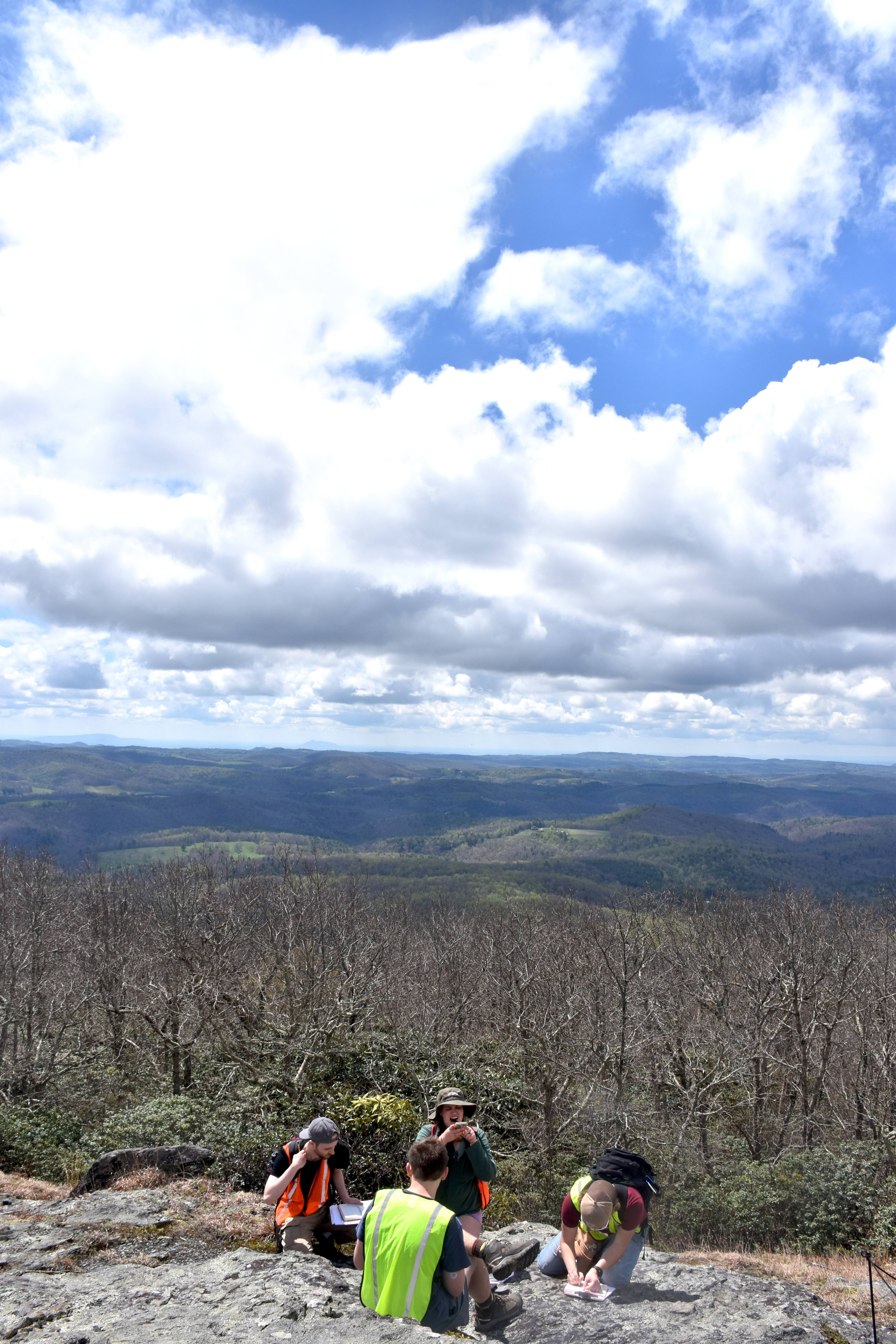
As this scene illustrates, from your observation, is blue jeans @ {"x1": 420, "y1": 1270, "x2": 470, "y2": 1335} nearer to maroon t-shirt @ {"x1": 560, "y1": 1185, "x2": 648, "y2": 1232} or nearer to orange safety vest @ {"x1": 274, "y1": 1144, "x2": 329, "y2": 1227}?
maroon t-shirt @ {"x1": 560, "y1": 1185, "x2": 648, "y2": 1232}

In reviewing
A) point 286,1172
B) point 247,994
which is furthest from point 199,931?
point 286,1172

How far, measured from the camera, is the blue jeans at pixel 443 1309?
16.9 feet

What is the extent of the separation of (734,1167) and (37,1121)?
68.1ft

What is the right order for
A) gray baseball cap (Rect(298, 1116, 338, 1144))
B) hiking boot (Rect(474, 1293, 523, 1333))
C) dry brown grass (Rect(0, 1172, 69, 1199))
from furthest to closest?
dry brown grass (Rect(0, 1172, 69, 1199)) → gray baseball cap (Rect(298, 1116, 338, 1144)) → hiking boot (Rect(474, 1293, 523, 1333))

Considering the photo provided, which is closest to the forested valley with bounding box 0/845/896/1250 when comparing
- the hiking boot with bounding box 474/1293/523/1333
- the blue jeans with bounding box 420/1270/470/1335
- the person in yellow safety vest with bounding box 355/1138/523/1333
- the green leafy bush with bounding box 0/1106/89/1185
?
the green leafy bush with bounding box 0/1106/89/1185

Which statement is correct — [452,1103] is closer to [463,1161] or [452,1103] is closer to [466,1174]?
[463,1161]

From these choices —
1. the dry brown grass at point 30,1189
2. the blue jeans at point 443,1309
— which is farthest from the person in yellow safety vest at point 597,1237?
the dry brown grass at point 30,1189

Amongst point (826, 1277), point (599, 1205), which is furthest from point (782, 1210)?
point (599, 1205)

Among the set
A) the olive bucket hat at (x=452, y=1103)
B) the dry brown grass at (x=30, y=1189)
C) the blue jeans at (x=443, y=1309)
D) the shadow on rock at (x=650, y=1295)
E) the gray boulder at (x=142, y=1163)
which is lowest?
the dry brown grass at (x=30, y=1189)

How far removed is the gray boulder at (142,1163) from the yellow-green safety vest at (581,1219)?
23.8 feet

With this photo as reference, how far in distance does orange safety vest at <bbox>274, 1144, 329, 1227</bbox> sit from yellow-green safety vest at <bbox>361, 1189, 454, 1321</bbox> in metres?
3.15

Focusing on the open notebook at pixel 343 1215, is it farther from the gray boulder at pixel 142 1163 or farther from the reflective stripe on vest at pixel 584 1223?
the gray boulder at pixel 142 1163

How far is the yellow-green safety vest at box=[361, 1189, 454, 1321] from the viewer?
5.00 m

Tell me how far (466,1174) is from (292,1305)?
210 centimetres
